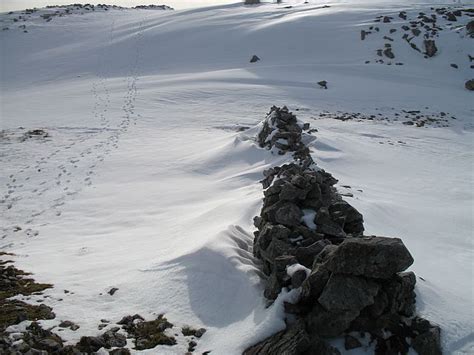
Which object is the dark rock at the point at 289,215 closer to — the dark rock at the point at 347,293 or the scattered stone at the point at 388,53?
the dark rock at the point at 347,293

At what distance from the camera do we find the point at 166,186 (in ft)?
44.1

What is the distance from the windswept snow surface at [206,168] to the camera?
22.0 feet

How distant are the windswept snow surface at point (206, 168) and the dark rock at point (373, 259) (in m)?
0.89

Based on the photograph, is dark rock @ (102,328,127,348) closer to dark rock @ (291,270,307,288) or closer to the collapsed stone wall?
the collapsed stone wall

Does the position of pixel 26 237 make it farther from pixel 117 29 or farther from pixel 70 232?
pixel 117 29

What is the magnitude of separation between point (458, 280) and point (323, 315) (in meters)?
3.37

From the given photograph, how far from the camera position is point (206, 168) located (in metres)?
14.9

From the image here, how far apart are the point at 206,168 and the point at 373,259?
10.0 m

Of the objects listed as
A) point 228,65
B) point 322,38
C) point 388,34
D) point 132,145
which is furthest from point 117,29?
point 132,145

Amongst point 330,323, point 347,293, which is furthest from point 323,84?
point 330,323

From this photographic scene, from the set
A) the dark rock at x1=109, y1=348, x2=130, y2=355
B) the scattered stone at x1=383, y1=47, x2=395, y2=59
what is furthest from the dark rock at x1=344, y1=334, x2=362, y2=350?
the scattered stone at x1=383, y1=47, x2=395, y2=59

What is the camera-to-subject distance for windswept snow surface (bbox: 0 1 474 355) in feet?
22.0

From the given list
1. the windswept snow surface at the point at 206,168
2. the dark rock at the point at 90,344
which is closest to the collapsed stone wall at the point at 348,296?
the windswept snow surface at the point at 206,168

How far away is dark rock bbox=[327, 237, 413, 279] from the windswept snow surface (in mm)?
895
